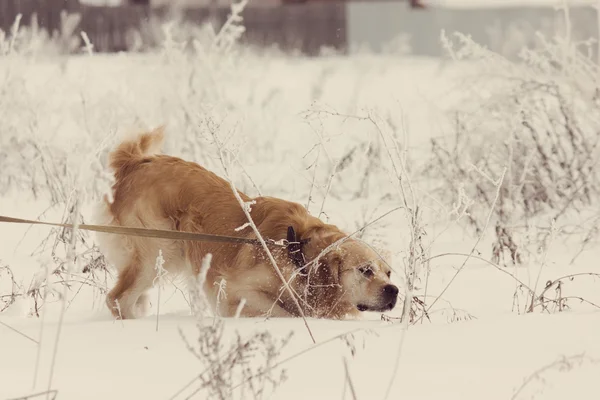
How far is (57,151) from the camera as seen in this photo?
8453 mm

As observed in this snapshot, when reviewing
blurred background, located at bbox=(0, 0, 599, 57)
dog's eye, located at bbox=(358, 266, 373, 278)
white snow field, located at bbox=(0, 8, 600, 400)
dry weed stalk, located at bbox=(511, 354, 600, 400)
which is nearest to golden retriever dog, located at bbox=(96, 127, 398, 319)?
dog's eye, located at bbox=(358, 266, 373, 278)

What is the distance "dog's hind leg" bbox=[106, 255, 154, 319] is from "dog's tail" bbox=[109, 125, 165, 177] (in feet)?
1.50

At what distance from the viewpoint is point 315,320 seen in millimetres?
3807

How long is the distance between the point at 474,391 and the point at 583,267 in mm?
2607

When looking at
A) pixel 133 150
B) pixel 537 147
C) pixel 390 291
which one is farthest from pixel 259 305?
pixel 537 147

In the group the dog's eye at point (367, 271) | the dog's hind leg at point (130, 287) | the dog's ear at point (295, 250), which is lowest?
the dog's hind leg at point (130, 287)

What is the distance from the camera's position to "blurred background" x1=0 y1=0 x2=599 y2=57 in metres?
18.1

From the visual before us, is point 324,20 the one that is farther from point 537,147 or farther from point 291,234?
point 291,234

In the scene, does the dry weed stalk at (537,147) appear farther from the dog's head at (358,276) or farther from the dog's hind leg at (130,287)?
the dog's hind leg at (130,287)

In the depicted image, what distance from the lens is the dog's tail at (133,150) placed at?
15.2ft

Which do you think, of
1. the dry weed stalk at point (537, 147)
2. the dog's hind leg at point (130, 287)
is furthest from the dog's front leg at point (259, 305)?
the dry weed stalk at point (537, 147)

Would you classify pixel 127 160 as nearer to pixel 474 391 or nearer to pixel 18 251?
pixel 18 251

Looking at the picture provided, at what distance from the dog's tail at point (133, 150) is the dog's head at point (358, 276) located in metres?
1.05

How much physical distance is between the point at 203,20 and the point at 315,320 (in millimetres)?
15886
